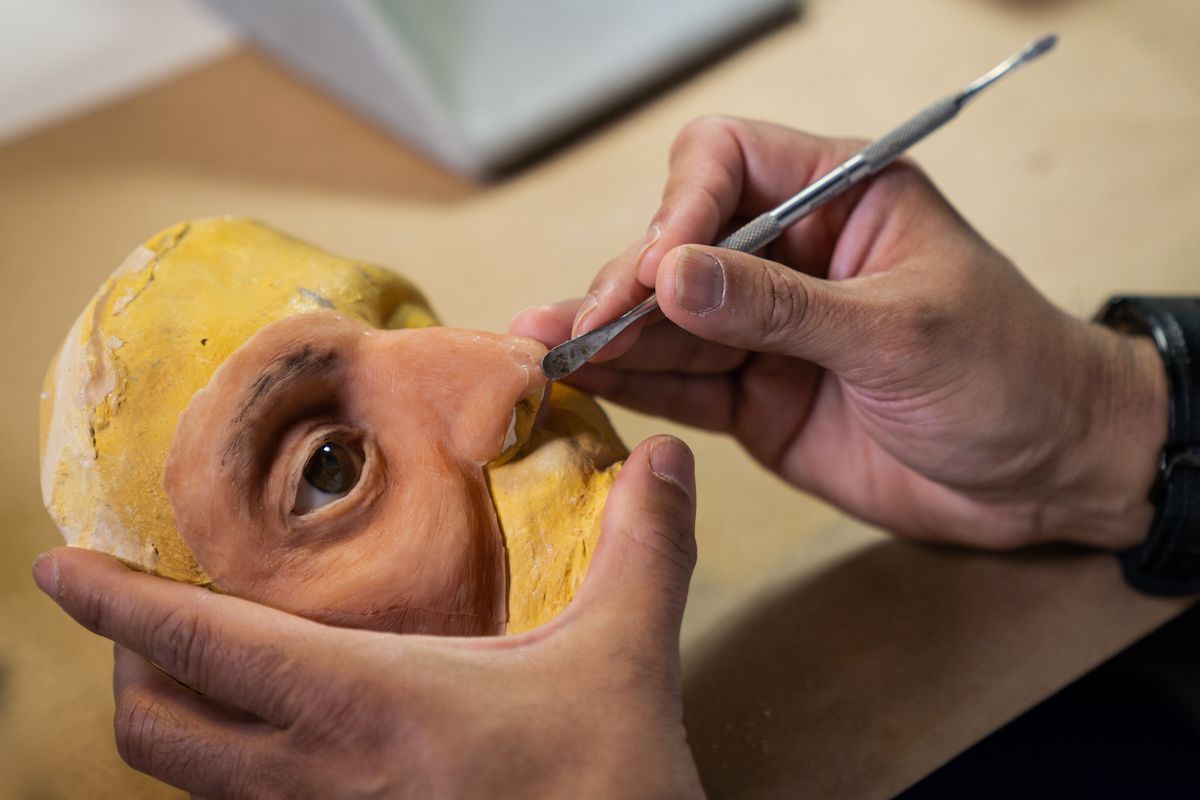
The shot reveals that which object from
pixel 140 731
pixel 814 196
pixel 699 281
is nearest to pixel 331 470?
pixel 140 731

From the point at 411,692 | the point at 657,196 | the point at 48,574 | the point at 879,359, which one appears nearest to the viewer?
the point at 411,692

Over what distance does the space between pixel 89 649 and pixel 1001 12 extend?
268 cm

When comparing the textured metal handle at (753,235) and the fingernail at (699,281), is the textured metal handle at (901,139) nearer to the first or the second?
the textured metal handle at (753,235)

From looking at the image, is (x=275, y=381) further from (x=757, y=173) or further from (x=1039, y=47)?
(x=1039, y=47)

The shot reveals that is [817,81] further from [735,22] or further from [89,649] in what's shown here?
[89,649]

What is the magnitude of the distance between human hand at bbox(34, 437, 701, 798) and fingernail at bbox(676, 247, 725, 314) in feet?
0.74

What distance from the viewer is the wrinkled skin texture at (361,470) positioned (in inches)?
46.8

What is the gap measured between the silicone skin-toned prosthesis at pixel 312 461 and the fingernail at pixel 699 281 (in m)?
0.19

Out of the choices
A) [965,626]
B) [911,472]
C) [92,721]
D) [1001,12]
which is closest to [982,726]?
[965,626]

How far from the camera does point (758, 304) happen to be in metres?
1.26

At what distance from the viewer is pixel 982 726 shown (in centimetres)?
157

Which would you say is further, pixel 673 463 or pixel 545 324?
pixel 545 324

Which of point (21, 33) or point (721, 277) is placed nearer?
point (721, 277)

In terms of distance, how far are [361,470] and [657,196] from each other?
1.41m
